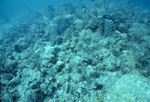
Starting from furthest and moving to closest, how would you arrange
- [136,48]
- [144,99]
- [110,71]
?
[136,48]
[110,71]
[144,99]

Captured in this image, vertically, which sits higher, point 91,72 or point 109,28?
point 109,28

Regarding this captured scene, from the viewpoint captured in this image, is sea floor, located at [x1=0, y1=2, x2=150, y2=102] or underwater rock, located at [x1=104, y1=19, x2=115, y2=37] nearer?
sea floor, located at [x1=0, y1=2, x2=150, y2=102]

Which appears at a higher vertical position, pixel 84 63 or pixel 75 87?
pixel 84 63

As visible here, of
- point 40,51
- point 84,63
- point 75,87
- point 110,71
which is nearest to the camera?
point 75,87

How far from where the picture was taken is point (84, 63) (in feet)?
15.4

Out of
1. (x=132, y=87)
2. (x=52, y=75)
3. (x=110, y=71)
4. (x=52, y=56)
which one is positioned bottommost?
(x=110, y=71)

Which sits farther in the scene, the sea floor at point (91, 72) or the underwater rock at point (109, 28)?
the underwater rock at point (109, 28)

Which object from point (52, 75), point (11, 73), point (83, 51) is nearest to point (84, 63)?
point (83, 51)

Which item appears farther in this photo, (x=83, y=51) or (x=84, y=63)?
(x=83, y=51)

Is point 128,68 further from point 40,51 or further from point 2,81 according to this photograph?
point 2,81

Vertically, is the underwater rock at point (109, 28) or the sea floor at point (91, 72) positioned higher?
the underwater rock at point (109, 28)

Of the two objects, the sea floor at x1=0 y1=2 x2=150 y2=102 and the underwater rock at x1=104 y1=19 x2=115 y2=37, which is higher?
the underwater rock at x1=104 y1=19 x2=115 y2=37

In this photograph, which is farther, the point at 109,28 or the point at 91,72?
the point at 109,28

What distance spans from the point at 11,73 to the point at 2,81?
709 millimetres
